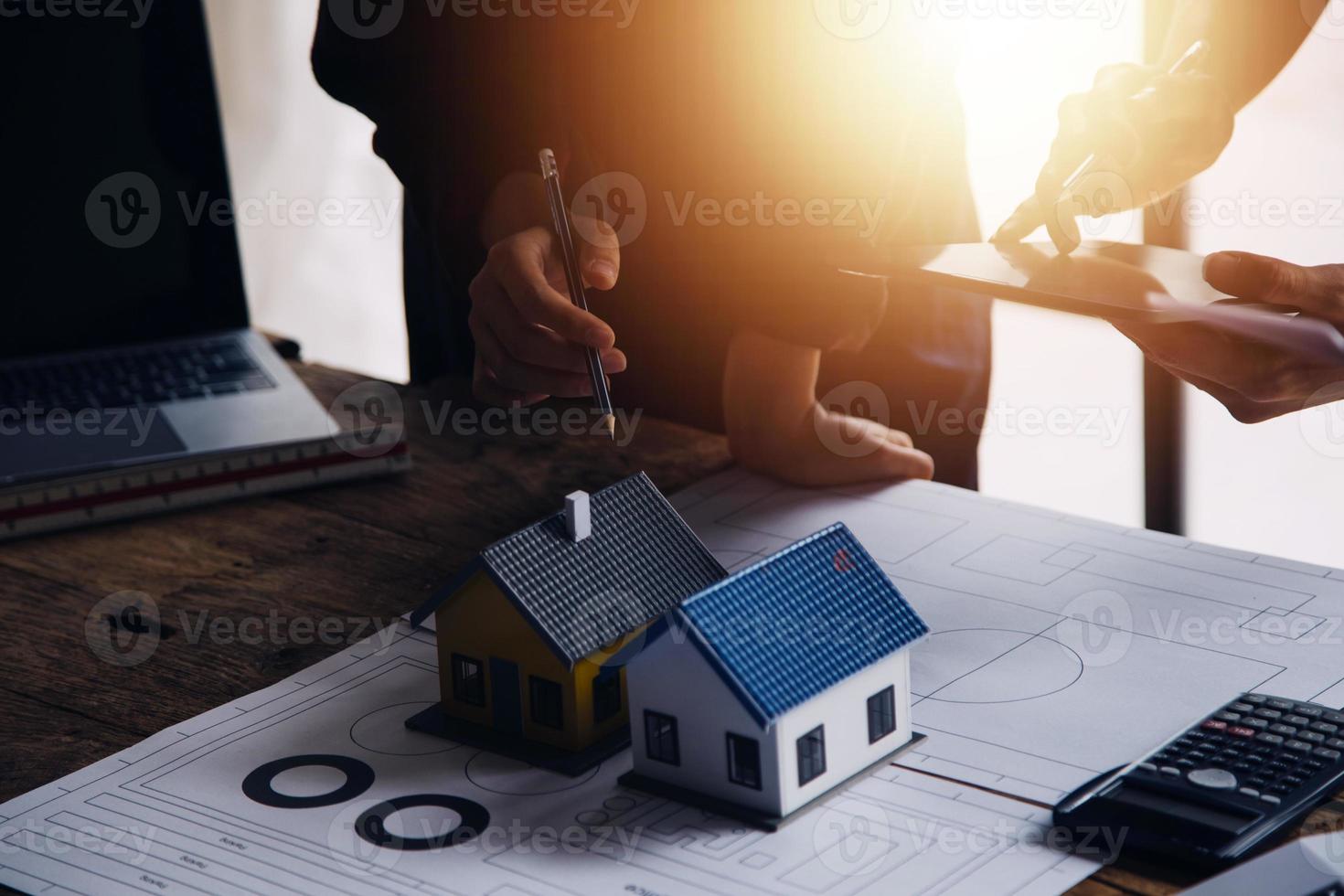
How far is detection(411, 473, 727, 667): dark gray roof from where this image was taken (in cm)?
81

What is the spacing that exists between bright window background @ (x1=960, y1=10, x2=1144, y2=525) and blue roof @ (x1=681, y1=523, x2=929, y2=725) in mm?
1591

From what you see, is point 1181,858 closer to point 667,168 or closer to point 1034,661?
point 1034,661

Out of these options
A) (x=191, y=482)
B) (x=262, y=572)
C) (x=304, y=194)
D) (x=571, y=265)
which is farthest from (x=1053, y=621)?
(x=304, y=194)

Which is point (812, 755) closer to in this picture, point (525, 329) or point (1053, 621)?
point (1053, 621)

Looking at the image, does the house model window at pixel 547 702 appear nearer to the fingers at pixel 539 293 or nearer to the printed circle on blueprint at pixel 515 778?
the printed circle on blueprint at pixel 515 778

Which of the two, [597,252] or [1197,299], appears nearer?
[1197,299]

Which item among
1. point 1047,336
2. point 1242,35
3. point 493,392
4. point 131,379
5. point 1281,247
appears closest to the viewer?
point 493,392

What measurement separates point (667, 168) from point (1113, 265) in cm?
56

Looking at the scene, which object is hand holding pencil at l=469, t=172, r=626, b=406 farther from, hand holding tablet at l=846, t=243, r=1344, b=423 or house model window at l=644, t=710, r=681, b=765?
house model window at l=644, t=710, r=681, b=765


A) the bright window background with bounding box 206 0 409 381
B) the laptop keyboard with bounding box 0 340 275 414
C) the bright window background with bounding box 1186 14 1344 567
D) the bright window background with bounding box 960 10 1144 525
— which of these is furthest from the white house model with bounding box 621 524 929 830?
the bright window background with bounding box 206 0 409 381

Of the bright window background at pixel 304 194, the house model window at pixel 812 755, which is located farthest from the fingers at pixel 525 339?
the bright window background at pixel 304 194

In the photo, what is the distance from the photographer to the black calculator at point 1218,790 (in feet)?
2.32

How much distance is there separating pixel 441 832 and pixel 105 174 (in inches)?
40.3

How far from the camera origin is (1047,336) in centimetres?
270
